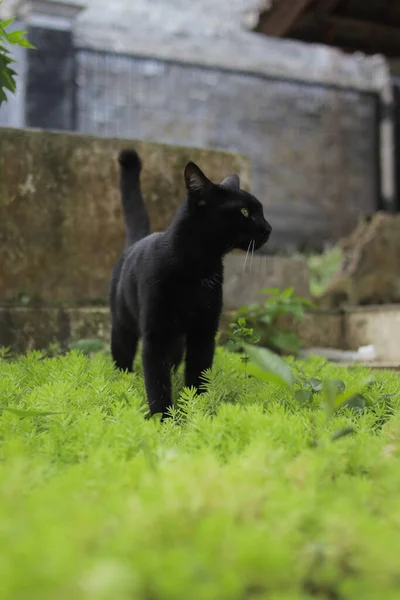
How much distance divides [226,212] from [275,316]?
171 cm

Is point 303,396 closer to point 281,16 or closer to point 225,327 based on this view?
point 225,327

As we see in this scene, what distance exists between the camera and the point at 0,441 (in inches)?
63.5

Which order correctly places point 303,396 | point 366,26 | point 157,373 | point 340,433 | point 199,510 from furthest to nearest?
point 366,26, point 157,373, point 303,396, point 340,433, point 199,510

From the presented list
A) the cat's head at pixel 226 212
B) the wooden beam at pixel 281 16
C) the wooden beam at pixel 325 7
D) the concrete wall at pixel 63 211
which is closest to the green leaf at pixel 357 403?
the cat's head at pixel 226 212

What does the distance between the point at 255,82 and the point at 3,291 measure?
6653 millimetres

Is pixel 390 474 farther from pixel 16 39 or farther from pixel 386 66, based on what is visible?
pixel 386 66

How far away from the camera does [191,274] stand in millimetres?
2490

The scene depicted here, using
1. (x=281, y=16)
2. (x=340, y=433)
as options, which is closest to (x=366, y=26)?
(x=281, y=16)

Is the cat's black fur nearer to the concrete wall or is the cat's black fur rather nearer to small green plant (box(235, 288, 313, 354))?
small green plant (box(235, 288, 313, 354))

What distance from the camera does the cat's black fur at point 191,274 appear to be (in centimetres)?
246

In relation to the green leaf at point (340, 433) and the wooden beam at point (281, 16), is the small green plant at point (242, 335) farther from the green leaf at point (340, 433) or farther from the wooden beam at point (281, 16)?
the wooden beam at point (281, 16)

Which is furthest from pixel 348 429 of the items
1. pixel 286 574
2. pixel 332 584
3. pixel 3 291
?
pixel 3 291

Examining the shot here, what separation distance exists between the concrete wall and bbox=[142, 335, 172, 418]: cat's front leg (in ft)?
5.66

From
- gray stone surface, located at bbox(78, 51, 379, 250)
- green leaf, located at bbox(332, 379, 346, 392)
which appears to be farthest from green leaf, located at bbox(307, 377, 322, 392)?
gray stone surface, located at bbox(78, 51, 379, 250)
